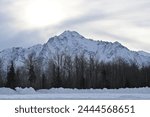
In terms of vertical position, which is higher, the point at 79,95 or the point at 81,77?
the point at 81,77

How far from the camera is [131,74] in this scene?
79.4 metres

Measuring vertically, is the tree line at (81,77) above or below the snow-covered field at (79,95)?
above

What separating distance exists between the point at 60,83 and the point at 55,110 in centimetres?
5265

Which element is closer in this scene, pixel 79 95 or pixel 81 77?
pixel 79 95

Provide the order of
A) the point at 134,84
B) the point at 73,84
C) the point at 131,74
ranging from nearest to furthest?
the point at 73,84
the point at 134,84
the point at 131,74

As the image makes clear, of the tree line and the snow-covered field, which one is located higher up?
the tree line

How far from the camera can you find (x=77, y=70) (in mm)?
76938

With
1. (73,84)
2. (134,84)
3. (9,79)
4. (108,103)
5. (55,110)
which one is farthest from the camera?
(134,84)

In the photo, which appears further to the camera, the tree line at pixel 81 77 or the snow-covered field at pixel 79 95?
the tree line at pixel 81 77

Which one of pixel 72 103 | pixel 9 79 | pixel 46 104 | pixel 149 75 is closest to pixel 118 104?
pixel 72 103

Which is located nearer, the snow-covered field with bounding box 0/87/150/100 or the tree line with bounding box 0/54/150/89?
the snow-covered field with bounding box 0/87/150/100

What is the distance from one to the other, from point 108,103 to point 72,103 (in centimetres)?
97

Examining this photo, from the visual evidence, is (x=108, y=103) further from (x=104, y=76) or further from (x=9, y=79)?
(x=104, y=76)

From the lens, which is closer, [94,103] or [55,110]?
[55,110]
